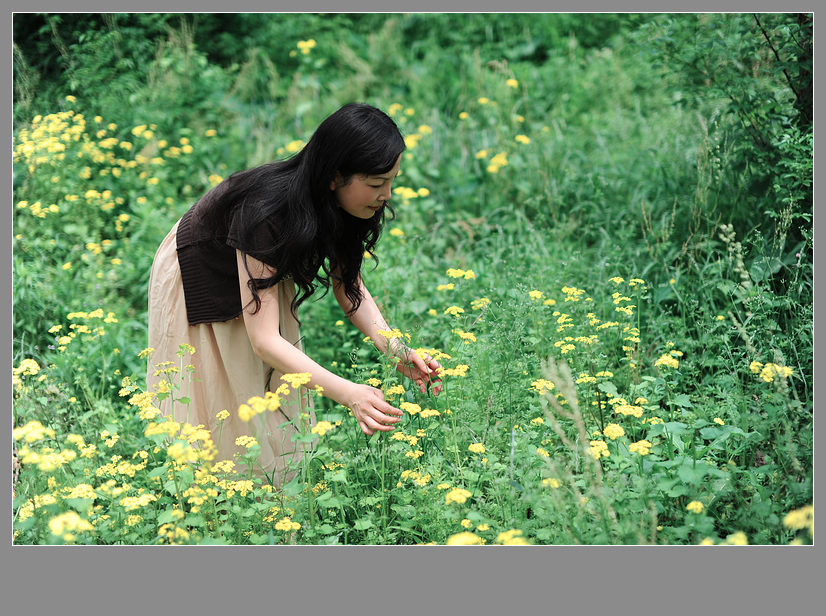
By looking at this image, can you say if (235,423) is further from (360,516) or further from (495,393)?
(495,393)

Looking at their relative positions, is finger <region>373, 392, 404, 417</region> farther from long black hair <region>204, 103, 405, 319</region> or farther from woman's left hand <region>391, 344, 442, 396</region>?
long black hair <region>204, 103, 405, 319</region>

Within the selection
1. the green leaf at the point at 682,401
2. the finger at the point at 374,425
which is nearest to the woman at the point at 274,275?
the finger at the point at 374,425

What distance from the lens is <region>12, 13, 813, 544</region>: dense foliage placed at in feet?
7.71

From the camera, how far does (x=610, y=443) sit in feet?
8.52

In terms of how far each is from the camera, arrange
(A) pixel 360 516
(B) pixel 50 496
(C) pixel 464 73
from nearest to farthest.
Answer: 1. (B) pixel 50 496
2. (A) pixel 360 516
3. (C) pixel 464 73

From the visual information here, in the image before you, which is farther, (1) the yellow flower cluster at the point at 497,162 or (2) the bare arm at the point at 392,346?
(1) the yellow flower cluster at the point at 497,162

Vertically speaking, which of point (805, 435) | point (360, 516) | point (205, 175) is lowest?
point (360, 516)

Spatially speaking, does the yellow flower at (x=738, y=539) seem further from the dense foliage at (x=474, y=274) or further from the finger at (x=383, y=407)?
the finger at (x=383, y=407)

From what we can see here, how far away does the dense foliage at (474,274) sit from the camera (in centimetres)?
235

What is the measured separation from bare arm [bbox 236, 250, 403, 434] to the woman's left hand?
0.33 meters

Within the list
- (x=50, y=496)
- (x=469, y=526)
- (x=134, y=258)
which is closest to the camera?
(x=469, y=526)

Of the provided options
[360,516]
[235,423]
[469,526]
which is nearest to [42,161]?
[235,423]

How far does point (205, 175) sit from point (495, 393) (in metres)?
3.34

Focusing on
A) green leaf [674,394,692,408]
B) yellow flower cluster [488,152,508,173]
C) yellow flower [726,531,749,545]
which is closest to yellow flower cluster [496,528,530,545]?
yellow flower [726,531,749,545]
